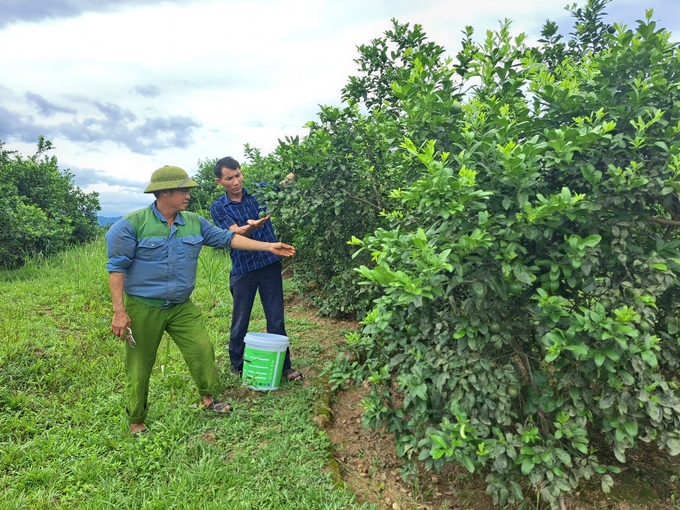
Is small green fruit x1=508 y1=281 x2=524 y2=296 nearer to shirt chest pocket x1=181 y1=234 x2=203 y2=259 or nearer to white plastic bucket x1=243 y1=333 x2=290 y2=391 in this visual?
white plastic bucket x1=243 y1=333 x2=290 y2=391

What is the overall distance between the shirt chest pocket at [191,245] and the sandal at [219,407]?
1128mm

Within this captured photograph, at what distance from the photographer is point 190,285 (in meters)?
3.20

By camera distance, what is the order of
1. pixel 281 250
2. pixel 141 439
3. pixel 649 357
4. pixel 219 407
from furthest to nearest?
pixel 281 250 → pixel 219 407 → pixel 141 439 → pixel 649 357

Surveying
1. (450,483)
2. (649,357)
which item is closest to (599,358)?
(649,357)

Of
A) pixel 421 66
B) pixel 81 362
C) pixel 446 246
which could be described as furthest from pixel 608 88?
pixel 81 362

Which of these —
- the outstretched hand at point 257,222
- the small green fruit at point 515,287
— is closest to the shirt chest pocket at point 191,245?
the outstretched hand at point 257,222

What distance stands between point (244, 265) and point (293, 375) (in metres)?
1.05

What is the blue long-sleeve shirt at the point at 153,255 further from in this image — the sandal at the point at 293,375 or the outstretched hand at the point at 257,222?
the sandal at the point at 293,375

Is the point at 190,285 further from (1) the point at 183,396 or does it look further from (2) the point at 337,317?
(2) the point at 337,317

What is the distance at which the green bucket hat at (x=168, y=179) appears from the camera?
9.88 ft

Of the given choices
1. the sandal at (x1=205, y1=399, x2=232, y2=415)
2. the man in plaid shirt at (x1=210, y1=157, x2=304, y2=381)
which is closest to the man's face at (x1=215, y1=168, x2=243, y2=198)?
the man in plaid shirt at (x1=210, y1=157, x2=304, y2=381)

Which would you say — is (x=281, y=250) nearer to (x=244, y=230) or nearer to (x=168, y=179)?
(x=244, y=230)

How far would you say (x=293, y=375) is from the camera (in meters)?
3.84

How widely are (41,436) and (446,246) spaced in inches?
123
